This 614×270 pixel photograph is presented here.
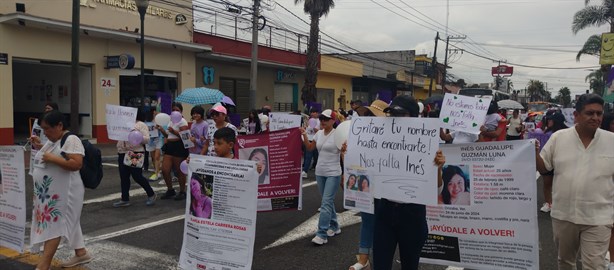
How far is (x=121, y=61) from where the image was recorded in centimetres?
1750

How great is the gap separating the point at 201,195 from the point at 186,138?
4.33 m

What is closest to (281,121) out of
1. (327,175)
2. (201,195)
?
(327,175)

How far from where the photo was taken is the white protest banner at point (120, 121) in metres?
7.99

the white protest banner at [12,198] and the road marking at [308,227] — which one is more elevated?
the white protest banner at [12,198]

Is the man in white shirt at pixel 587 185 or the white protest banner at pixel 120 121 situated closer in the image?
the man in white shirt at pixel 587 185

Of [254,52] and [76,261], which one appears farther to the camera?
[254,52]

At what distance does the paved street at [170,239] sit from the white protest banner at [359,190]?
1.41 m

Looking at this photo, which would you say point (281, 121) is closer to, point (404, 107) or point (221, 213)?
point (221, 213)

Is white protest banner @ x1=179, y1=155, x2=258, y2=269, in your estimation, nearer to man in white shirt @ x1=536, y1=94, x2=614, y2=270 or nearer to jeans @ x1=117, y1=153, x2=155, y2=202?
man in white shirt @ x1=536, y1=94, x2=614, y2=270

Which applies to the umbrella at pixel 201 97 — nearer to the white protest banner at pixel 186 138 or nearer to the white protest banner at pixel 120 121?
the white protest banner at pixel 120 121

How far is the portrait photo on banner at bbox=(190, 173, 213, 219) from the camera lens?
12.8 ft

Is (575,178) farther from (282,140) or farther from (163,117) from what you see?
(163,117)

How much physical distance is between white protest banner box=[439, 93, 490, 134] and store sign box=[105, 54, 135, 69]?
14001 mm

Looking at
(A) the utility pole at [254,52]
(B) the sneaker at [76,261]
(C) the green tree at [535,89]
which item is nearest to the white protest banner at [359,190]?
(B) the sneaker at [76,261]
